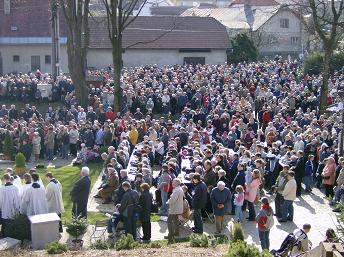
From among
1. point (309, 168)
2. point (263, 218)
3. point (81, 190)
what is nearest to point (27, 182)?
point (81, 190)

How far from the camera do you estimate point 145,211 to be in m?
17.6

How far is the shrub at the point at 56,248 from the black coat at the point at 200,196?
3.55m

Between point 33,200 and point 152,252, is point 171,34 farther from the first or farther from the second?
point 152,252

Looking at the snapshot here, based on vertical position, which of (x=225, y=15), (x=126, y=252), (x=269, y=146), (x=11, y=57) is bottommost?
(x=126, y=252)

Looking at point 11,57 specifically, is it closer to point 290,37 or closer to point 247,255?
point 290,37

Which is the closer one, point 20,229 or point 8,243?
point 8,243

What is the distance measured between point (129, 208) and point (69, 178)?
23.9 ft

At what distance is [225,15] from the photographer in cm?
8250

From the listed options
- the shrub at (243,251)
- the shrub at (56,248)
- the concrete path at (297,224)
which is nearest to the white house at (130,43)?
the concrete path at (297,224)

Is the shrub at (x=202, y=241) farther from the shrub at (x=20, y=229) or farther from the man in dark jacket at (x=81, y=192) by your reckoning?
the shrub at (x=20, y=229)

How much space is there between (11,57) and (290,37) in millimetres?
32095

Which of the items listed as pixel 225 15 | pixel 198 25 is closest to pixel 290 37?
pixel 225 15

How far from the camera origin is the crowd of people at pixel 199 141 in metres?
18.3

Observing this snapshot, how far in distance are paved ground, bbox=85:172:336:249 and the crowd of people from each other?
31 centimetres
